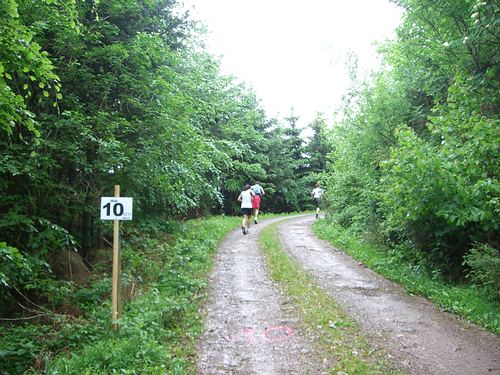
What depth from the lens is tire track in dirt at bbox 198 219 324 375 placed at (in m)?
4.84

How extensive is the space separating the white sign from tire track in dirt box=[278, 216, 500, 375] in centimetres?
394

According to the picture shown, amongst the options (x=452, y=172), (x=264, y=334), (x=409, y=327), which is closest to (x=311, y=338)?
(x=264, y=334)

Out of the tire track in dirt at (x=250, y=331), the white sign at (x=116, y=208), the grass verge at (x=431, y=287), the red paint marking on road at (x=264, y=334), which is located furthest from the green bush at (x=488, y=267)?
the white sign at (x=116, y=208)

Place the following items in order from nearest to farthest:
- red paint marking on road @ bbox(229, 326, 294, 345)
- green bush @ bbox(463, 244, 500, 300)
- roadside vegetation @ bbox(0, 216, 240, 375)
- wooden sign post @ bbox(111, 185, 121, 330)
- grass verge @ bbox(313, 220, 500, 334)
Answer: roadside vegetation @ bbox(0, 216, 240, 375), red paint marking on road @ bbox(229, 326, 294, 345), wooden sign post @ bbox(111, 185, 121, 330), grass verge @ bbox(313, 220, 500, 334), green bush @ bbox(463, 244, 500, 300)

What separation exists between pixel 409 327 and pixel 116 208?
186 inches

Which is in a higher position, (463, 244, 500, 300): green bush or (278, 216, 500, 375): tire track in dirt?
(463, 244, 500, 300): green bush

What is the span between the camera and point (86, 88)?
322 inches

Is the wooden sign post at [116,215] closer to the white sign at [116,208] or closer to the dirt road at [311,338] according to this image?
the white sign at [116,208]

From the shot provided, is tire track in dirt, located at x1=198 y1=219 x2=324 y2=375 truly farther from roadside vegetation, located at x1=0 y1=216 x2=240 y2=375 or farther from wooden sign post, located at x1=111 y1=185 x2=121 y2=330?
wooden sign post, located at x1=111 y1=185 x2=121 y2=330

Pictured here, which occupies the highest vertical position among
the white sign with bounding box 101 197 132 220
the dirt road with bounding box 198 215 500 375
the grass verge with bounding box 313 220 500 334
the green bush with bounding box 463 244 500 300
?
the white sign with bounding box 101 197 132 220

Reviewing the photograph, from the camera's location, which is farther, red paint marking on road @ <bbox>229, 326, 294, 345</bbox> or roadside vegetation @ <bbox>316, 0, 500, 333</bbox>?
roadside vegetation @ <bbox>316, 0, 500, 333</bbox>

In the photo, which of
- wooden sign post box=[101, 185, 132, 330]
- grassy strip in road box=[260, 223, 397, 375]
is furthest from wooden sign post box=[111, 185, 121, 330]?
grassy strip in road box=[260, 223, 397, 375]

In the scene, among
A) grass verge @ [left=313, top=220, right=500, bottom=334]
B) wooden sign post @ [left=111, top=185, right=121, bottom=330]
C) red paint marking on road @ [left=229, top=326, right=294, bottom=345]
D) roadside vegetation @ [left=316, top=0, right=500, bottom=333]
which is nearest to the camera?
red paint marking on road @ [left=229, top=326, right=294, bottom=345]

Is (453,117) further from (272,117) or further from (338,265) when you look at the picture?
(272,117)
